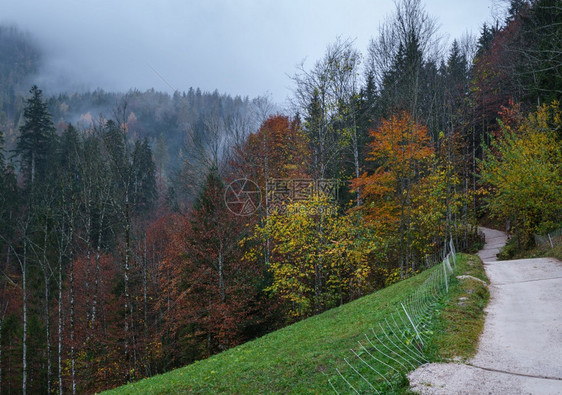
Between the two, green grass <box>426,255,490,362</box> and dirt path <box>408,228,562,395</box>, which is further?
green grass <box>426,255,490,362</box>

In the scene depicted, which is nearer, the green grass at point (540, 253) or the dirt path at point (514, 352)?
the dirt path at point (514, 352)

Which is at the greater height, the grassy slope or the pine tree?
the pine tree

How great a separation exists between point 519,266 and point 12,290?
40288mm

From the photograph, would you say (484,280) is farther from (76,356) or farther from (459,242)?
(76,356)

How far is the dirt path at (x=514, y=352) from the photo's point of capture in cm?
475

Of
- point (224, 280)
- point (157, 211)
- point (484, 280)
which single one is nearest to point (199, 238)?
point (224, 280)

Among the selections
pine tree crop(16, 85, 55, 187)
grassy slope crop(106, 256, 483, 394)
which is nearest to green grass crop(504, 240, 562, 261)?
grassy slope crop(106, 256, 483, 394)

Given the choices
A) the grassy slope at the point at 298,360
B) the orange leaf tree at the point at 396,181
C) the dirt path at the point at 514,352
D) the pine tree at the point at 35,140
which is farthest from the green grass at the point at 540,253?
the pine tree at the point at 35,140

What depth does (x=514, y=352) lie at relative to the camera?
6.00 metres

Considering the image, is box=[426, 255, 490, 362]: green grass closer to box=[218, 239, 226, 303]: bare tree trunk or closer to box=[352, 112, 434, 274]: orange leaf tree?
box=[352, 112, 434, 274]: orange leaf tree

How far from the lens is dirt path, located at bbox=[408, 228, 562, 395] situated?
475cm

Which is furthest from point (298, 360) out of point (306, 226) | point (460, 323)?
point (306, 226)

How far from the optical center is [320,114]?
20047 millimetres

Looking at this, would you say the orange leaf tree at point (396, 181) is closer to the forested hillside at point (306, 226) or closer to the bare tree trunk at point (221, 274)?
the forested hillside at point (306, 226)
